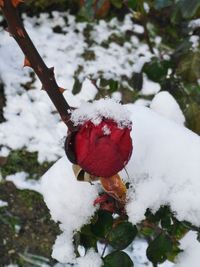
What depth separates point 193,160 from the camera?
0.85 metres

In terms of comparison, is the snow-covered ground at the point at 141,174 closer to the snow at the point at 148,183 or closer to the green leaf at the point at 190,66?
the snow at the point at 148,183

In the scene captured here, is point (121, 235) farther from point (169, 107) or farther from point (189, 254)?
point (169, 107)

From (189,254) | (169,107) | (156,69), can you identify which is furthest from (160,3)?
(189,254)

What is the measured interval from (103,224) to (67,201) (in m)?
0.09

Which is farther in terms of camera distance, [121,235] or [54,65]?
[54,65]

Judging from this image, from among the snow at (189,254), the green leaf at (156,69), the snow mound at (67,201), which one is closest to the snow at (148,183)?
the snow mound at (67,201)

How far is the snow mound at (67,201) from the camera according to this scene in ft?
2.64

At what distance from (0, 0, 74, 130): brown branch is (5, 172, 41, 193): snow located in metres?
1.28

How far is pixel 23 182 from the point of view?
184 centimetres

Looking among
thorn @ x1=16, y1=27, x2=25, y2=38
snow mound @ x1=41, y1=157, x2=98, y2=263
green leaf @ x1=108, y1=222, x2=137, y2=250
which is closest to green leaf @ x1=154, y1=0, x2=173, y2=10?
snow mound @ x1=41, y1=157, x2=98, y2=263

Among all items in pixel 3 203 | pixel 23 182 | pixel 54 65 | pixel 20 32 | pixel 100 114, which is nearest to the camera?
pixel 20 32

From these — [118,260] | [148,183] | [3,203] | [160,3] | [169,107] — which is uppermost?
[160,3]

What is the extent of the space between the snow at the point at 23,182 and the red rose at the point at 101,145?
1.26 metres

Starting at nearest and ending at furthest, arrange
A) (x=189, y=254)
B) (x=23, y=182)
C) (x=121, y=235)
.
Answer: (x=121, y=235) → (x=189, y=254) → (x=23, y=182)
